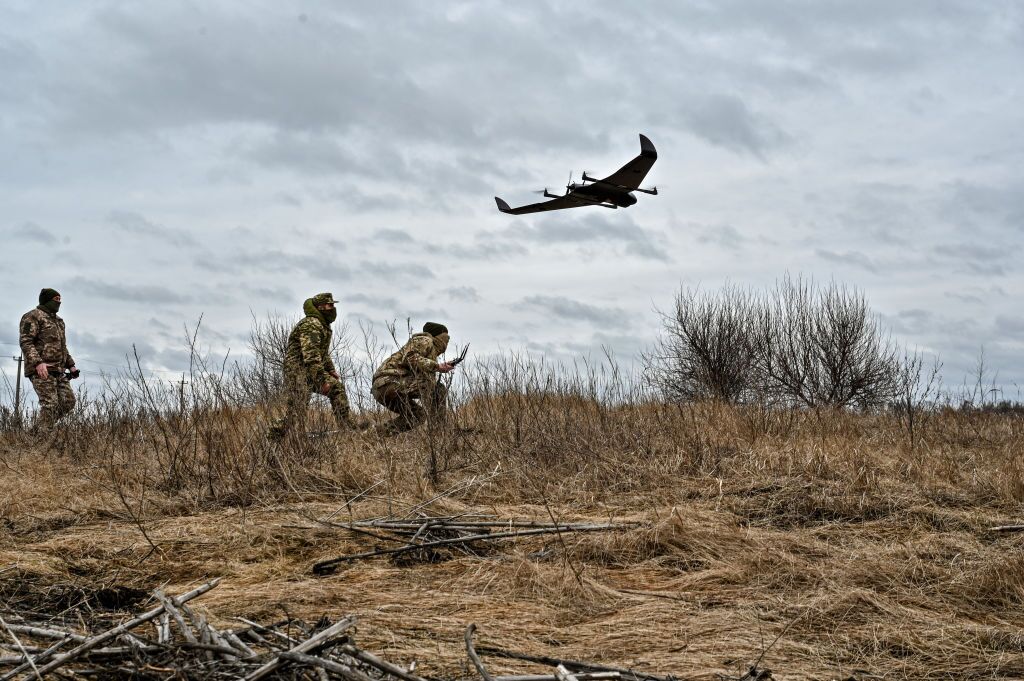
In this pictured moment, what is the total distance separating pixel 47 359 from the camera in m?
11.4

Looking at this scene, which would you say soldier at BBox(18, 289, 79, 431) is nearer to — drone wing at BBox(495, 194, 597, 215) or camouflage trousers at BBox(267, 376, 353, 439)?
camouflage trousers at BBox(267, 376, 353, 439)

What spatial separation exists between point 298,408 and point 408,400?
1.41 meters

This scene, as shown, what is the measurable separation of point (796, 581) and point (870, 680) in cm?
137

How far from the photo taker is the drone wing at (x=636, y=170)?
13406 millimetres

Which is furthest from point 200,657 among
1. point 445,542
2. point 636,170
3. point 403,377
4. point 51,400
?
point 636,170

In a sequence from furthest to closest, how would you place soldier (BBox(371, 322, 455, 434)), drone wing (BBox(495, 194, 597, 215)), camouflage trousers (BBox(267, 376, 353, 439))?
drone wing (BBox(495, 194, 597, 215))
soldier (BBox(371, 322, 455, 434))
camouflage trousers (BBox(267, 376, 353, 439))

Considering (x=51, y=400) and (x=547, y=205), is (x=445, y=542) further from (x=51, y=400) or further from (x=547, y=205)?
(x=547, y=205)

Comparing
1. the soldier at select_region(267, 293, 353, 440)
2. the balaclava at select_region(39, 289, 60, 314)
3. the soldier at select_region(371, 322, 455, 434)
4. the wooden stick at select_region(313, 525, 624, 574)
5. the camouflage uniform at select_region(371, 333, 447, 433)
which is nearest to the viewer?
the wooden stick at select_region(313, 525, 624, 574)

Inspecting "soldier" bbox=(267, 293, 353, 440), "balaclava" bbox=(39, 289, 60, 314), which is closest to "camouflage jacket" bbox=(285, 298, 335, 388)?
"soldier" bbox=(267, 293, 353, 440)

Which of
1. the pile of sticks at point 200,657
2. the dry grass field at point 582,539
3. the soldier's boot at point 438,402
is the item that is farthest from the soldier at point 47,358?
the pile of sticks at point 200,657

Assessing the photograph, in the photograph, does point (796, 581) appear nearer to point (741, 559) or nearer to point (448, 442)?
point (741, 559)

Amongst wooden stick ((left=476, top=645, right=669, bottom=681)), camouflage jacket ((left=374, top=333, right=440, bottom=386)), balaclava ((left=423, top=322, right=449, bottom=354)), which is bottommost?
wooden stick ((left=476, top=645, right=669, bottom=681))

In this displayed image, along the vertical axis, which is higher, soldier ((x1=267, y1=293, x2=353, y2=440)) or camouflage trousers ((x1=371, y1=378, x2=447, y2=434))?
soldier ((x1=267, y1=293, x2=353, y2=440))

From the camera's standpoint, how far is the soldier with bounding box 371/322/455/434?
9.05 metres
